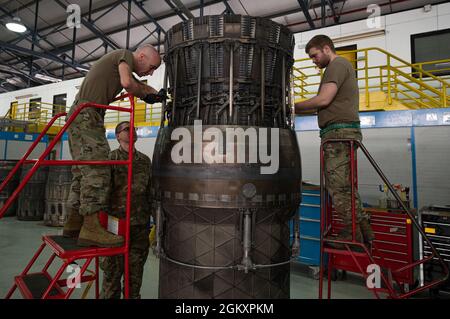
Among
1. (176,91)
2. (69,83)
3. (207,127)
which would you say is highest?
(69,83)

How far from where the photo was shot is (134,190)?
3783 millimetres

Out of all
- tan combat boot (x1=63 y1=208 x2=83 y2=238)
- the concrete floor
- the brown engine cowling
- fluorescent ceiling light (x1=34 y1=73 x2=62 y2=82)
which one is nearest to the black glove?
the brown engine cowling

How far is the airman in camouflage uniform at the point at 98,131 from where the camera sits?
2.49 m

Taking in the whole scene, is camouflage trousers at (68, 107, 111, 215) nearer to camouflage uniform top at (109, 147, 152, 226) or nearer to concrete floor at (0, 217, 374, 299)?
camouflage uniform top at (109, 147, 152, 226)

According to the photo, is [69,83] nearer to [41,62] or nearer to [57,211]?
[41,62]

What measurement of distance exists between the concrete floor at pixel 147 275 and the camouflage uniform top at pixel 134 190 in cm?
177

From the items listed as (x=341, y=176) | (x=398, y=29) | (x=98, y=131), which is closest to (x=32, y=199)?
(x=98, y=131)

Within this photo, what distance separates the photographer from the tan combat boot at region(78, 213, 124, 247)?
242 centimetres

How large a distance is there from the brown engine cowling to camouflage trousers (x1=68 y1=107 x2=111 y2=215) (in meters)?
0.54

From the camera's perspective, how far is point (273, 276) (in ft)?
9.00

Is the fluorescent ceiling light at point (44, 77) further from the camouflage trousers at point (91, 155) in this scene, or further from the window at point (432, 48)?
the window at point (432, 48)
